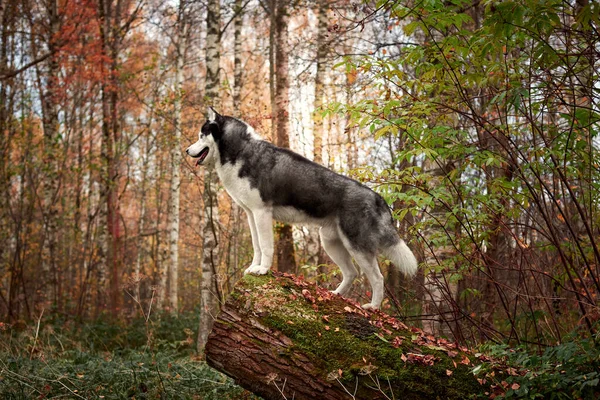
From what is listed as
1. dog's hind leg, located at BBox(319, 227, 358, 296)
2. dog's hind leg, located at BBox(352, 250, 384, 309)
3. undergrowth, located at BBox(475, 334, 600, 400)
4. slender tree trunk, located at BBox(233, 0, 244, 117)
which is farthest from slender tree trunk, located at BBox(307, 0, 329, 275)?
undergrowth, located at BBox(475, 334, 600, 400)

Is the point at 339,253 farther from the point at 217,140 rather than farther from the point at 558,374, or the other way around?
the point at 558,374

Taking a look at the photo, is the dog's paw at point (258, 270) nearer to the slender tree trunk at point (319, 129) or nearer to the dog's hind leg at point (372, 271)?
the dog's hind leg at point (372, 271)

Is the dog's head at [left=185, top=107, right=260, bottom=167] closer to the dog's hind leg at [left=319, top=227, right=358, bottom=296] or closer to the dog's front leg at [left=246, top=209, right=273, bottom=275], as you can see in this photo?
the dog's front leg at [left=246, top=209, right=273, bottom=275]

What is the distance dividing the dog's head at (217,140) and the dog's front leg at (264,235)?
0.84m

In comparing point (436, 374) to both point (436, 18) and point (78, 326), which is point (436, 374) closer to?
point (436, 18)

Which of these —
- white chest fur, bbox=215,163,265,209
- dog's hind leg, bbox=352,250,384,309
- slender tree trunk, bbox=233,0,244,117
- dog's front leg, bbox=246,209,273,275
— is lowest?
dog's hind leg, bbox=352,250,384,309

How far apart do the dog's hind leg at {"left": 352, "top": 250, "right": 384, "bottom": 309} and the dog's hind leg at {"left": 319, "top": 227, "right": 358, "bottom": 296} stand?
0.45m

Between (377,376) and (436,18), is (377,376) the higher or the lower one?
the lower one

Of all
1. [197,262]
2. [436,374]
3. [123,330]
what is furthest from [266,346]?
[197,262]

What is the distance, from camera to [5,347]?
819cm

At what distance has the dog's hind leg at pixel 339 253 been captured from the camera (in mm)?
6109

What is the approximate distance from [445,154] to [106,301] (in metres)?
12.6

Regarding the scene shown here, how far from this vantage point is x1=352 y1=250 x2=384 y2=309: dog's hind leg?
5.76 metres

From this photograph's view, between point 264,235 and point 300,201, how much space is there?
579 mm
